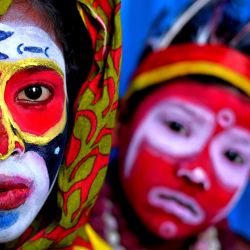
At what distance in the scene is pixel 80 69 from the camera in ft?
4.56

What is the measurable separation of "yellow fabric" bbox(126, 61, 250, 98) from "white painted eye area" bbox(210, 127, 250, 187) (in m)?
0.15

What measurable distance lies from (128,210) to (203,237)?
287 mm

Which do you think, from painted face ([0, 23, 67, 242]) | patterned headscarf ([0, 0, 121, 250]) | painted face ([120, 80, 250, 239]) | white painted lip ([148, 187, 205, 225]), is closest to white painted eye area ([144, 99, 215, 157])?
painted face ([120, 80, 250, 239])

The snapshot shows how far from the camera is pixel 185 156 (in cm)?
190

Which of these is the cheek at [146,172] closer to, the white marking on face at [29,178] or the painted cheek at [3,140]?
the white marking on face at [29,178]

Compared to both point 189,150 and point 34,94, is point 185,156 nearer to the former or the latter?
point 189,150

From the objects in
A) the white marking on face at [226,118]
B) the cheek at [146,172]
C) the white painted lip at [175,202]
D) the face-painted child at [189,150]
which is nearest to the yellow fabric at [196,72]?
the face-painted child at [189,150]

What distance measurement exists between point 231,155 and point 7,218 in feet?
3.03

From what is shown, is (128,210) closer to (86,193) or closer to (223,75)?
(223,75)

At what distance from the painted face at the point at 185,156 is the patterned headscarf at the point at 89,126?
54cm

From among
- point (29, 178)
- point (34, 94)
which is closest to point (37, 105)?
point (34, 94)

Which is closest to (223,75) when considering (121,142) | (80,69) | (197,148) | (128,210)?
(197,148)

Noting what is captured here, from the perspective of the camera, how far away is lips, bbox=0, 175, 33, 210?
1.17 metres

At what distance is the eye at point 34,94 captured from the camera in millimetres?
1215
